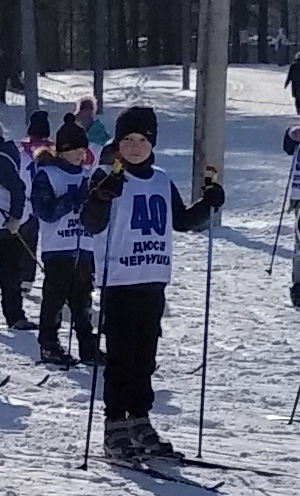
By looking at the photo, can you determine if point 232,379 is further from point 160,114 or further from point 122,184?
point 160,114

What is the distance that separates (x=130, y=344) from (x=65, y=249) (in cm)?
236

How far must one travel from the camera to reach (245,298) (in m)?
10.8

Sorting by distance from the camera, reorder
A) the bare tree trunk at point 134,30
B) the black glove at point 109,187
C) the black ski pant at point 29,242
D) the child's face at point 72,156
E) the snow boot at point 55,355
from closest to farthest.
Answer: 1. the black glove at point 109,187
2. the child's face at point 72,156
3. the snow boot at point 55,355
4. the black ski pant at point 29,242
5. the bare tree trunk at point 134,30

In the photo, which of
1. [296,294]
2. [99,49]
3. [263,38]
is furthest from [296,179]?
[263,38]

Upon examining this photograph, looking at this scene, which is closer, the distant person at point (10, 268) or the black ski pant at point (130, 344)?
the black ski pant at point (130, 344)

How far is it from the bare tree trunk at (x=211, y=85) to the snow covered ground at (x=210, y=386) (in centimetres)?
87

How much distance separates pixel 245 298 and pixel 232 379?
2895 millimetres

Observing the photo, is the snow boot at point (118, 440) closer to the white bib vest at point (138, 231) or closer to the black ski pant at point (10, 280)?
the white bib vest at point (138, 231)

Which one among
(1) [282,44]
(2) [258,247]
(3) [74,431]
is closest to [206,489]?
(3) [74,431]

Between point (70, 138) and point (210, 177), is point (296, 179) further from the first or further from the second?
point (210, 177)

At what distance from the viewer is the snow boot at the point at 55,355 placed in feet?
26.9

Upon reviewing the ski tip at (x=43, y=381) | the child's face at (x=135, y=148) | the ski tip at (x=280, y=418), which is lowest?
the ski tip at (x=43, y=381)

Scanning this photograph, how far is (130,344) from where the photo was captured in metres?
5.77

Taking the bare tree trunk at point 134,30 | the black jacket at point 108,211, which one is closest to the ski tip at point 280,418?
the black jacket at point 108,211
